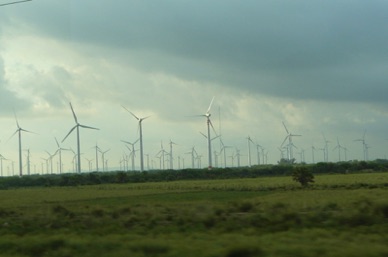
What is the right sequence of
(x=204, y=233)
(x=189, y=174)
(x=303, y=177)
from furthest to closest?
1. (x=189, y=174)
2. (x=303, y=177)
3. (x=204, y=233)

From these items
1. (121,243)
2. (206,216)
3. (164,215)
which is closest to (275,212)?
(206,216)

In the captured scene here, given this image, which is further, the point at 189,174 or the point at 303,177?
the point at 189,174

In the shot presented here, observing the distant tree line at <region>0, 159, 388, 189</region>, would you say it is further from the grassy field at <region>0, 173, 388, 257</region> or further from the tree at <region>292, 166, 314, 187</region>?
the grassy field at <region>0, 173, 388, 257</region>

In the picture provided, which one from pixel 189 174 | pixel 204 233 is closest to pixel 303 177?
pixel 204 233

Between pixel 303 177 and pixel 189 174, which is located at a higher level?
pixel 303 177

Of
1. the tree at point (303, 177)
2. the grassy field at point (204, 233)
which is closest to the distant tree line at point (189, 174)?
the tree at point (303, 177)

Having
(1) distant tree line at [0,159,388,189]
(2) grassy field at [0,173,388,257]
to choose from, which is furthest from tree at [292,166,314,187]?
(1) distant tree line at [0,159,388,189]

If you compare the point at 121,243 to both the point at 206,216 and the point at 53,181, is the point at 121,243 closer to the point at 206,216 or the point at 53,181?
the point at 206,216

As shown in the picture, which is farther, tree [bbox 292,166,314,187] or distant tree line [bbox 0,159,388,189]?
distant tree line [bbox 0,159,388,189]

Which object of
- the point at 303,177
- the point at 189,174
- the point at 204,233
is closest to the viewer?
the point at 204,233

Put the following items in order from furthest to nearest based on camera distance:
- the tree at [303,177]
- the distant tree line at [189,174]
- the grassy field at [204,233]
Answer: the distant tree line at [189,174] < the tree at [303,177] < the grassy field at [204,233]

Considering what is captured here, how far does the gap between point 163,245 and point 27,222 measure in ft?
54.8

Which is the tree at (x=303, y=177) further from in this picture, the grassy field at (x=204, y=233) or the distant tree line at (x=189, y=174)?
the distant tree line at (x=189, y=174)

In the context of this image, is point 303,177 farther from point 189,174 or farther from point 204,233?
point 189,174
